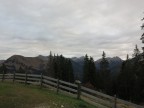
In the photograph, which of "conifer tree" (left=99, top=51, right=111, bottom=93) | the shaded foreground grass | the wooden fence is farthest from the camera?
"conifer tree" (left=99, top=51, right=111, bottom=93)

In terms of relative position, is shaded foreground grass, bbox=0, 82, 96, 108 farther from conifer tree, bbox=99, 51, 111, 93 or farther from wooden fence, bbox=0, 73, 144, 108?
conifer tree, bbox=99, 51, 111, 93

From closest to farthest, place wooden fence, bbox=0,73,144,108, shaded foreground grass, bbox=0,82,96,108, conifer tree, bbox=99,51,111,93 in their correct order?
wooden fence, bbox=0,73,144,108 < shaded foreground grass, bbox=0,82,96,108 < conifer tree, bbox=99,51,111,93

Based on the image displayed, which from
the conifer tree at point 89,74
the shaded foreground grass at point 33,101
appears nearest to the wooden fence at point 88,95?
the shaded foreground grass at point 33,101

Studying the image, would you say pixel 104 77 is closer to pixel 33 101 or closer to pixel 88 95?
pixel 88 95

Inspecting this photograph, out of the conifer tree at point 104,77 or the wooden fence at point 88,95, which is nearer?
the wooden fence at point 88,95

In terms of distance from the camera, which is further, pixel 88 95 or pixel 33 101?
pixel 88 95

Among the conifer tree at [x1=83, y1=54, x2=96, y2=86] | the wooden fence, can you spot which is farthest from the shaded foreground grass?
the conifer tree at [x1=83, y1=54, x2=96, y2=86]

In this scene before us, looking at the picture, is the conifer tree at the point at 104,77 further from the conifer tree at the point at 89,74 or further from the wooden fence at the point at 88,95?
the wooden fence at the point at 88,95

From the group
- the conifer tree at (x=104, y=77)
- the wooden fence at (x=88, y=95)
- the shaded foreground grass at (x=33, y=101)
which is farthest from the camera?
the conifer tree at (x=104, y=77)

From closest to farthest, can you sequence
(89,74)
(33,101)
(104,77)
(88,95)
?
(33,101) → (88,95) → (89,74) → (104,77)

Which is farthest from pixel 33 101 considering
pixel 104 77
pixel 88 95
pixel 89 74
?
pixel 104 77

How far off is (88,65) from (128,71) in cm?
2037

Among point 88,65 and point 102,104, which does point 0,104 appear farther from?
point 88,65

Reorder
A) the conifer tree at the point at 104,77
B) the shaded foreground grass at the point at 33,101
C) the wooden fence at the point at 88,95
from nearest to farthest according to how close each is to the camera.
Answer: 1. the wooden fence at the point at 88,95
2. the shaded foreground grass at the point at 33,101
3. the conifer tree at the point at 104,77
